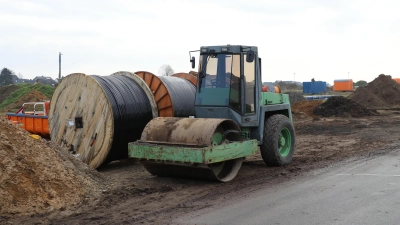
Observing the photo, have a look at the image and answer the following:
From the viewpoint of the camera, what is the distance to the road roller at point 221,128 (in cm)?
894

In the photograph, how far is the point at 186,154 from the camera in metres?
8.67

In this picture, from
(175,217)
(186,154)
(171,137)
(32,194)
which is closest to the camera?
(175,217)

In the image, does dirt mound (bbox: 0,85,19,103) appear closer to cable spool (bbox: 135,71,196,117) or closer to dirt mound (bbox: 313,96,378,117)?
dirt mound (bbox: 313,96,378,117)

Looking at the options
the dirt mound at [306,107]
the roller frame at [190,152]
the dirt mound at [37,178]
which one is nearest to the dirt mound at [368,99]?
the dirt mound at [306,107]

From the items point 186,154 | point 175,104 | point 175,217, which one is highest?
point 175,104

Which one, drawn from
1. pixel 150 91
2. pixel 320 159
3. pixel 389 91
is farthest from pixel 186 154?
pixel 389 91

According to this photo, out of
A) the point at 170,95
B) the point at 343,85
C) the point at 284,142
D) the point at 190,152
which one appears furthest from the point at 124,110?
the point at 343,85

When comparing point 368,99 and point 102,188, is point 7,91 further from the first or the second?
point 102,188

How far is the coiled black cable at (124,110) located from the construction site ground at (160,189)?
64 cm

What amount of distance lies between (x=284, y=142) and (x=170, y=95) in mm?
3164

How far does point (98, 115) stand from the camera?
37.4 feet

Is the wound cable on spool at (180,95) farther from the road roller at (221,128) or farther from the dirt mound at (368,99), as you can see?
the dirt mound at (368,99)

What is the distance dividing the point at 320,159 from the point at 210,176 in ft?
13.8

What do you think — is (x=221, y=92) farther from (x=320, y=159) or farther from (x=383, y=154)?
(x=383, y=154)
